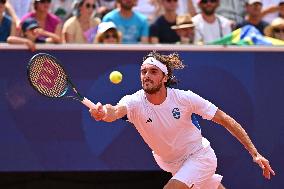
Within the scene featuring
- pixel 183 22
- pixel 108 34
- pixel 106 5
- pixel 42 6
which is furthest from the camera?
pixel 106 5

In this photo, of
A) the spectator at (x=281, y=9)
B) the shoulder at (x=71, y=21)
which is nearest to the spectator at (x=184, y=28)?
the shoulder at (x=71, y=21)

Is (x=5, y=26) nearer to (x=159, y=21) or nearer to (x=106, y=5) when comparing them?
(x=106, y=5)

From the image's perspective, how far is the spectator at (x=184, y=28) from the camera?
9646 millimetres

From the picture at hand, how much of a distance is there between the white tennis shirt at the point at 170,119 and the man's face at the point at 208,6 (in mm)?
3105

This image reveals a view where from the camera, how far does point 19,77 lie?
868 cm

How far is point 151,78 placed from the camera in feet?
22.5

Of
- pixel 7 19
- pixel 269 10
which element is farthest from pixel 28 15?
pixel 269 10

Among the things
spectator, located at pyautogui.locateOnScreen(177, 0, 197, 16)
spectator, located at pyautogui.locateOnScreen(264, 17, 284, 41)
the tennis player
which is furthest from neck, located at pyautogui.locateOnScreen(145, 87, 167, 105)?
spectator, located at pyautogui.locateOnScreen(177, 0, 197, 16)

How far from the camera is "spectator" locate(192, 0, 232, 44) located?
9.83 metres

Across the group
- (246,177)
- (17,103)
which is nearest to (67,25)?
(17,103)

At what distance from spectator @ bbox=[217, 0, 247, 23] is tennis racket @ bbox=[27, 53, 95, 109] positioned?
4604mm

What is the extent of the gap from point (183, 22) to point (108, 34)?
1158 mm

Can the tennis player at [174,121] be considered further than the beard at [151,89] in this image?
Yes

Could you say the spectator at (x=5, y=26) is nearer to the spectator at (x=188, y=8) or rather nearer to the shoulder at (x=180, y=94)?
the spectator at (x=188, y=8)
